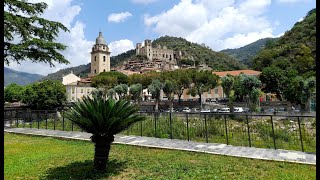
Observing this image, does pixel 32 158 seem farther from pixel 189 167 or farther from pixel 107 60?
pixel 107 60

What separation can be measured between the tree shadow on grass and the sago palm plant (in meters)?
0.24

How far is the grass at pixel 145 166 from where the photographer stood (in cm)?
642

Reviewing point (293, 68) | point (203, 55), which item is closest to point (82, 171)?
point (293, 68)

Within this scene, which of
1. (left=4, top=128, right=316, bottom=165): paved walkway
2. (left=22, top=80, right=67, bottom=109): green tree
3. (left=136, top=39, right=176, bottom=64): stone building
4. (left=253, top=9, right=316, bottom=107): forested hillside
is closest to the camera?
(left=4, top=128, right=316, bottom=165): paved walkway

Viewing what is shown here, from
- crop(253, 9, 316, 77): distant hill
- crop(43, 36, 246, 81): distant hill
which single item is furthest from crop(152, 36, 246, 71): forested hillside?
crop(253, 9, 316, 77): distant hill

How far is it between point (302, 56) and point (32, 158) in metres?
56.3

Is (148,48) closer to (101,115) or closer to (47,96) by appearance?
(47,96)

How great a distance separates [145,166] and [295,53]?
6237cm

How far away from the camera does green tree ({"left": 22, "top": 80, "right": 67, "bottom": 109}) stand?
39219mm

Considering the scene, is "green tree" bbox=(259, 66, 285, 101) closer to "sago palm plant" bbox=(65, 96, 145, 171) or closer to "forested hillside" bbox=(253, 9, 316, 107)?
"forested hillside" bbox=(253, 9, 316, 107)

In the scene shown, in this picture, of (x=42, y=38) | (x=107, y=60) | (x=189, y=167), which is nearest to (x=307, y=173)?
(x=189, y=167)

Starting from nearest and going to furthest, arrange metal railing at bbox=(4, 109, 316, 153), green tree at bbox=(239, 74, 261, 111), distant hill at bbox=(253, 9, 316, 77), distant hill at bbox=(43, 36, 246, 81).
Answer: metal railing at bbox=(4, 109, 316, 153) → green tree at bbox=(239, 74, 261, 111) → distant hill at bbox=(253, 9, 316, 77) → distant hill at bbox=(43, 36, 246, 81)

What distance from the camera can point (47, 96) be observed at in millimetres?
39250

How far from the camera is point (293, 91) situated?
40.1 metres
